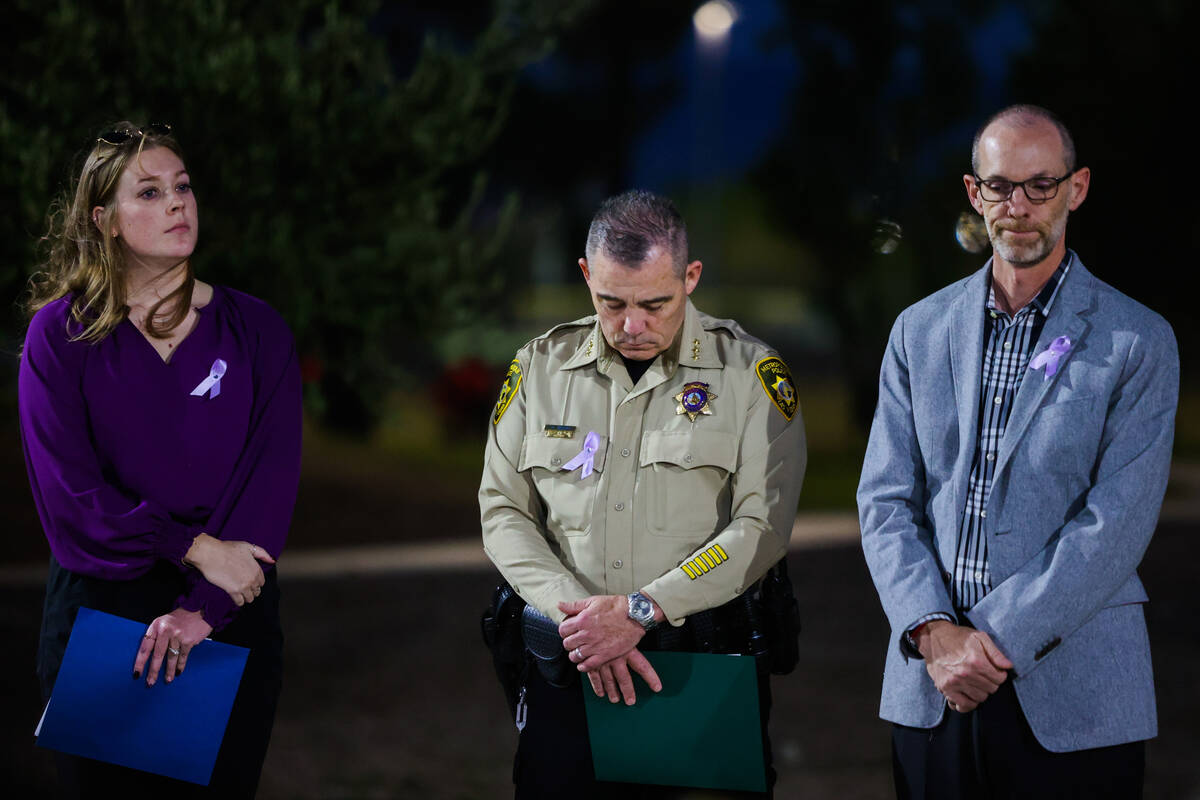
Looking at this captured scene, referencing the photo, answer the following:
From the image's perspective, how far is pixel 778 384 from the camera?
3.35 m

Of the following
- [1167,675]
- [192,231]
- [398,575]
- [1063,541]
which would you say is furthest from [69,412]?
[398,575]

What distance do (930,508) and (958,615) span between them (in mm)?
249

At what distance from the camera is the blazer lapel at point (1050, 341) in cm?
301

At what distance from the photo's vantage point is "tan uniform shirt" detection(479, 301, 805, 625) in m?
3.21

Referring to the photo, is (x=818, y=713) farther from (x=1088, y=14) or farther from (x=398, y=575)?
(x=1088, y=14)

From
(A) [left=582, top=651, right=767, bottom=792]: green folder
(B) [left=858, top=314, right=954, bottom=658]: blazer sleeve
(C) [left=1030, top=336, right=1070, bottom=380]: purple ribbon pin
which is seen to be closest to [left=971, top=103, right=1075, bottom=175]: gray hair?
(C) [left=1030, top=336, right=1070, bottom=380]: purple ribbon pin

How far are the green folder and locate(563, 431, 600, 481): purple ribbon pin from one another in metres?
0.46

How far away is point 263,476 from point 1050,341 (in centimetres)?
185

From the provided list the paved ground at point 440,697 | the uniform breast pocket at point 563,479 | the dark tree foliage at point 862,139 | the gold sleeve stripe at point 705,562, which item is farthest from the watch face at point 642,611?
the dark tree foliage at point 862,139

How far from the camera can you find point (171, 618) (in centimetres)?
321

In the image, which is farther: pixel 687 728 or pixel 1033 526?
pixel 687 728

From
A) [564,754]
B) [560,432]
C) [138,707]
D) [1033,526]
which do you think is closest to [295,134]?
[560,432]

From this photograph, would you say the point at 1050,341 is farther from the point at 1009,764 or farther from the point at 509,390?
the point at 509,390

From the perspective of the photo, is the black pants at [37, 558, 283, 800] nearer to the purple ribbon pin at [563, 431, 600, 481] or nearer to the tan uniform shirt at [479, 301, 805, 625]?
the tan uniform shirt at [479, 301, 805, 625]
